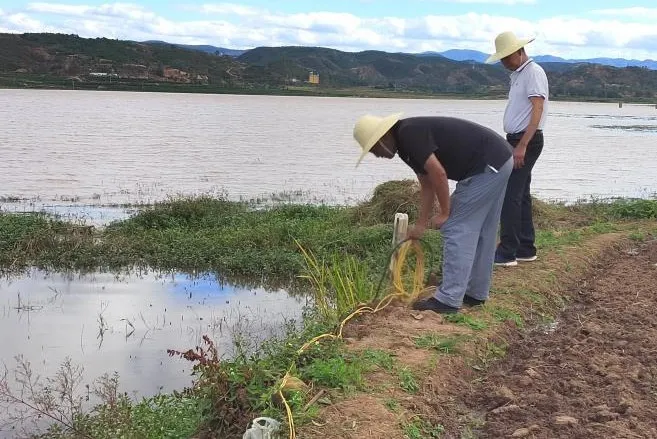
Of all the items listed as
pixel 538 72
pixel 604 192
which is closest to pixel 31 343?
pixel 538 72

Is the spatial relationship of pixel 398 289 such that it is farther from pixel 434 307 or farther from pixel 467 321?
pixel 467 321

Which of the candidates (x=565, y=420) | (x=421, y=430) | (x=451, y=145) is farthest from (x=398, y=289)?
(x=565, y=420)

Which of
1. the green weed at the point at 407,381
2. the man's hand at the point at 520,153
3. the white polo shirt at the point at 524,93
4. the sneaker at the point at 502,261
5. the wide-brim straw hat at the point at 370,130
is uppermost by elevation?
the white polo shirt at the point at 524,93

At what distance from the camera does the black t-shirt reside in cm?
525

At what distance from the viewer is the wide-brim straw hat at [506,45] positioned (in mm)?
6836

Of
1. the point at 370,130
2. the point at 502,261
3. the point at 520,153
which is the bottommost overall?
the point at 502,261

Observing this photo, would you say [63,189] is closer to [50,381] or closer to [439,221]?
[50,381]

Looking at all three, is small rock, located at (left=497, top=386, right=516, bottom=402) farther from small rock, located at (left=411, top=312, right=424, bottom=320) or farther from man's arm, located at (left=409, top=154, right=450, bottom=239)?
man's arm, located at (left=409, top=154, right=450, bottom=239)

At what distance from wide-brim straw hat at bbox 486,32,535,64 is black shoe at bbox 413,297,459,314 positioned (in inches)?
93.5

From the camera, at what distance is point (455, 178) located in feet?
18.9

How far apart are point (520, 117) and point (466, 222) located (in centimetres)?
182

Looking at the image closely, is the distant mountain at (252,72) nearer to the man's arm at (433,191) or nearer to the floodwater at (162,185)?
the floodwater at (162,185)

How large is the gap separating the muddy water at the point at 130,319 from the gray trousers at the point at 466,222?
2470mm

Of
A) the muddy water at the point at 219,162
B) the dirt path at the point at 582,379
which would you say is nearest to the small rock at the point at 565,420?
the dirt path at the point at 582,379
